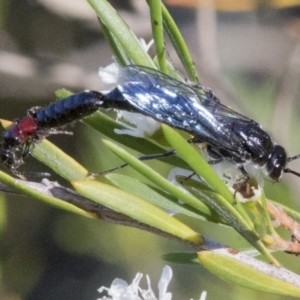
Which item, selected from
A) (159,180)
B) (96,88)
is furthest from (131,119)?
(96,88)

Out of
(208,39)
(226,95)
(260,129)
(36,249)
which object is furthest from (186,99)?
(36,249)

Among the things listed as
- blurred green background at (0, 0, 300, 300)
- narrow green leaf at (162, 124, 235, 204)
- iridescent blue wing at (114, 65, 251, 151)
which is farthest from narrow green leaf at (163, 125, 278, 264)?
blurred green background at (0, 0, 300, 300)

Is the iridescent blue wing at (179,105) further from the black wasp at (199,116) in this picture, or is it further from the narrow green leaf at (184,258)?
the narrow green leaf at (184,258)

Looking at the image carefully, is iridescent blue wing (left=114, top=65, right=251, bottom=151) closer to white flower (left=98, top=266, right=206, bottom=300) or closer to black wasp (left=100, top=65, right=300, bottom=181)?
black wasp (left=100, top=65, right=300, bottom=181)

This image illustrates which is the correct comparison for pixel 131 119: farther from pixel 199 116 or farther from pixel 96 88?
pixel 96 88

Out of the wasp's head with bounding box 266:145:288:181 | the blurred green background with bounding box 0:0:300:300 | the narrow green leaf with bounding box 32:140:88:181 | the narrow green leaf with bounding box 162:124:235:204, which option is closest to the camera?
the narrow green leaf with bounding box 162:124:235:204

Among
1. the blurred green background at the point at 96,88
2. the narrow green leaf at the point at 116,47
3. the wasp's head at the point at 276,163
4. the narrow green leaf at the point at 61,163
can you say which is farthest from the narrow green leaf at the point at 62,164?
the blurred green background at the point at 96,88
